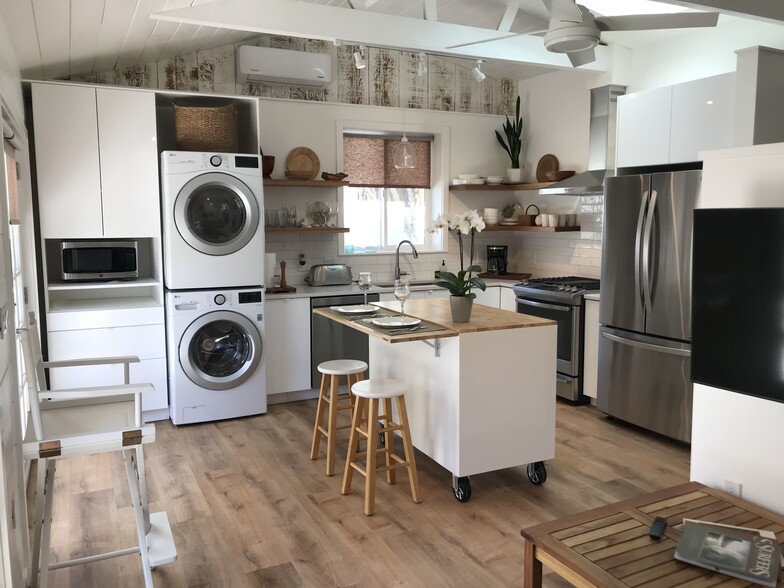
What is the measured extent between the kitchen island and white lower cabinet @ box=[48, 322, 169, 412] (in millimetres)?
1630

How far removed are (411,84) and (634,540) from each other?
4950mm

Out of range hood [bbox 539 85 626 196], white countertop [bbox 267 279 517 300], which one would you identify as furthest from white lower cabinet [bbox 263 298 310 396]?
range hood [bbox 539 85 626 196]

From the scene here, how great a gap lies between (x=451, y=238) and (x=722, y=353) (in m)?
4.22

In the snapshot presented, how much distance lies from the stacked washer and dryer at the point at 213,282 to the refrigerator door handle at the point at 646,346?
8.28 ft

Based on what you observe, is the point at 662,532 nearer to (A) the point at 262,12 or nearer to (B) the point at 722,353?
(B) the point at 722,353

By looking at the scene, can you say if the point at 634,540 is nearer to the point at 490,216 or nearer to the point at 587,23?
the point at 587,23

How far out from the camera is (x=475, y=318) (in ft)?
11.9

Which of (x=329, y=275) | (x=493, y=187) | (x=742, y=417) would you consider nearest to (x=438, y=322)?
(x=742, y=417)

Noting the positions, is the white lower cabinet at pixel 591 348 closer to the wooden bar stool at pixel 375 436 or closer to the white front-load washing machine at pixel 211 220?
the wooden bar stool at pixel 375 436

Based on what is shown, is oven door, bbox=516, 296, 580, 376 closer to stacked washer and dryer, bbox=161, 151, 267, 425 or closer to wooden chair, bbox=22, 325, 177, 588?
stacked washer and dryer, bbox=161, 151, 267, 425

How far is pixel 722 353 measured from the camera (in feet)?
7.51

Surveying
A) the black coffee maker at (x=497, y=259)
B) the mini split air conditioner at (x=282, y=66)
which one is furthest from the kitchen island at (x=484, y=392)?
the black coffee maker at (x=497, y=259)

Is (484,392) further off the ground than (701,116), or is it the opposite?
(701,116)

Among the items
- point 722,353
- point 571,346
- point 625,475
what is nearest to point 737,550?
point 722,353
